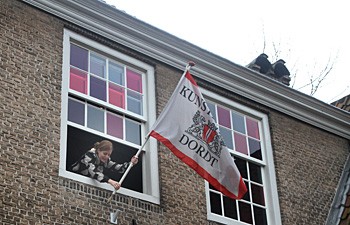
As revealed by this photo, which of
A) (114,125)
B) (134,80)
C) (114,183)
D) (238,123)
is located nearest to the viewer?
(114,183)

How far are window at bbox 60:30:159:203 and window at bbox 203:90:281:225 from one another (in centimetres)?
153

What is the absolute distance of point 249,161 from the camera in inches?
584

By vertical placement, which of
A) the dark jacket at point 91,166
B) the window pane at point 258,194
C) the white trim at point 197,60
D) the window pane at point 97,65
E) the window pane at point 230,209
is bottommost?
the dark jacket at point 91,166

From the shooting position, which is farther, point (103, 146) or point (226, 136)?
point (226, 136)

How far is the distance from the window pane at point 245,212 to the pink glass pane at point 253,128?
169cm

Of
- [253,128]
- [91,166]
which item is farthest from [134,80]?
[253,128]

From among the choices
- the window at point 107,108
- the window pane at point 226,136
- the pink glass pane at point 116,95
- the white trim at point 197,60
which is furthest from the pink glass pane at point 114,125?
the window pane at point 226,136

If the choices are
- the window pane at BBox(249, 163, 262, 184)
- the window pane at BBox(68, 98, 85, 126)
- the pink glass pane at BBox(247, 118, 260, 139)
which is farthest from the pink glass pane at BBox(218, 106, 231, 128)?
the window pane at BBox(68, 98, 85, 126)

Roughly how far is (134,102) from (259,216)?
337 centimetres

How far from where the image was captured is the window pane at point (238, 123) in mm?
15008

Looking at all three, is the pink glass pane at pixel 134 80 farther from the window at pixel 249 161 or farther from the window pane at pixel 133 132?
the window at pixel 249 161

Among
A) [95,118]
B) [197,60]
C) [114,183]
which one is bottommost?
[114,183]

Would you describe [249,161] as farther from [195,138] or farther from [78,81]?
[78,81]

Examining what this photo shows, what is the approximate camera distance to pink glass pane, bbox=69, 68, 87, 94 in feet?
41.4
